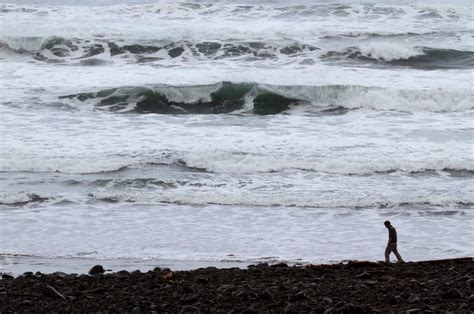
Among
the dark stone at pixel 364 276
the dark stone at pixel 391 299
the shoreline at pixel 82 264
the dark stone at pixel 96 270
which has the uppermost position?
the dark stone at pixel 391 299

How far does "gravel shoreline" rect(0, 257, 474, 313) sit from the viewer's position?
27.5 ft

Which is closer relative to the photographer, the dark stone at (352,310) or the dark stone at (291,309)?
the dark stone at (352,310)

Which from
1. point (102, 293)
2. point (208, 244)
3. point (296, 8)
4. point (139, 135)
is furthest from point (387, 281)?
point (296, 8)

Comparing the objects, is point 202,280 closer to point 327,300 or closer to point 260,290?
point 260,290

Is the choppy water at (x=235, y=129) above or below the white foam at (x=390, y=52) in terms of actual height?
below

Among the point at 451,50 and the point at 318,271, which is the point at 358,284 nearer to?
the point at 318,271

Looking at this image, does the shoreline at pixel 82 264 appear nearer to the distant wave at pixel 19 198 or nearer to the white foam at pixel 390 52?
the distant wave at pixel 19 198

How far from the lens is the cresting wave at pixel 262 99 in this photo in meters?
23.1

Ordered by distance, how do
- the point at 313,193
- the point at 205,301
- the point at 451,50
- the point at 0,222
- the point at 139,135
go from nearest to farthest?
the point at 205,301
the point at 0,222
the point at 313,193
the point at 139,135
the point at 451,50

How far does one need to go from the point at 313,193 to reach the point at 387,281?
251 inches

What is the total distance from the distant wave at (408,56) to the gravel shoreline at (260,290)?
17.6 m

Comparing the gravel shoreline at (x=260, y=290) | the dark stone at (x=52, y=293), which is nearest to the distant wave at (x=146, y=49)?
the gravel shoreline at (x=260, y=290)

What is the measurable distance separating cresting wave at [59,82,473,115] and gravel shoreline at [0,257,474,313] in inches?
496

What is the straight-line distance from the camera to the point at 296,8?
111ft
